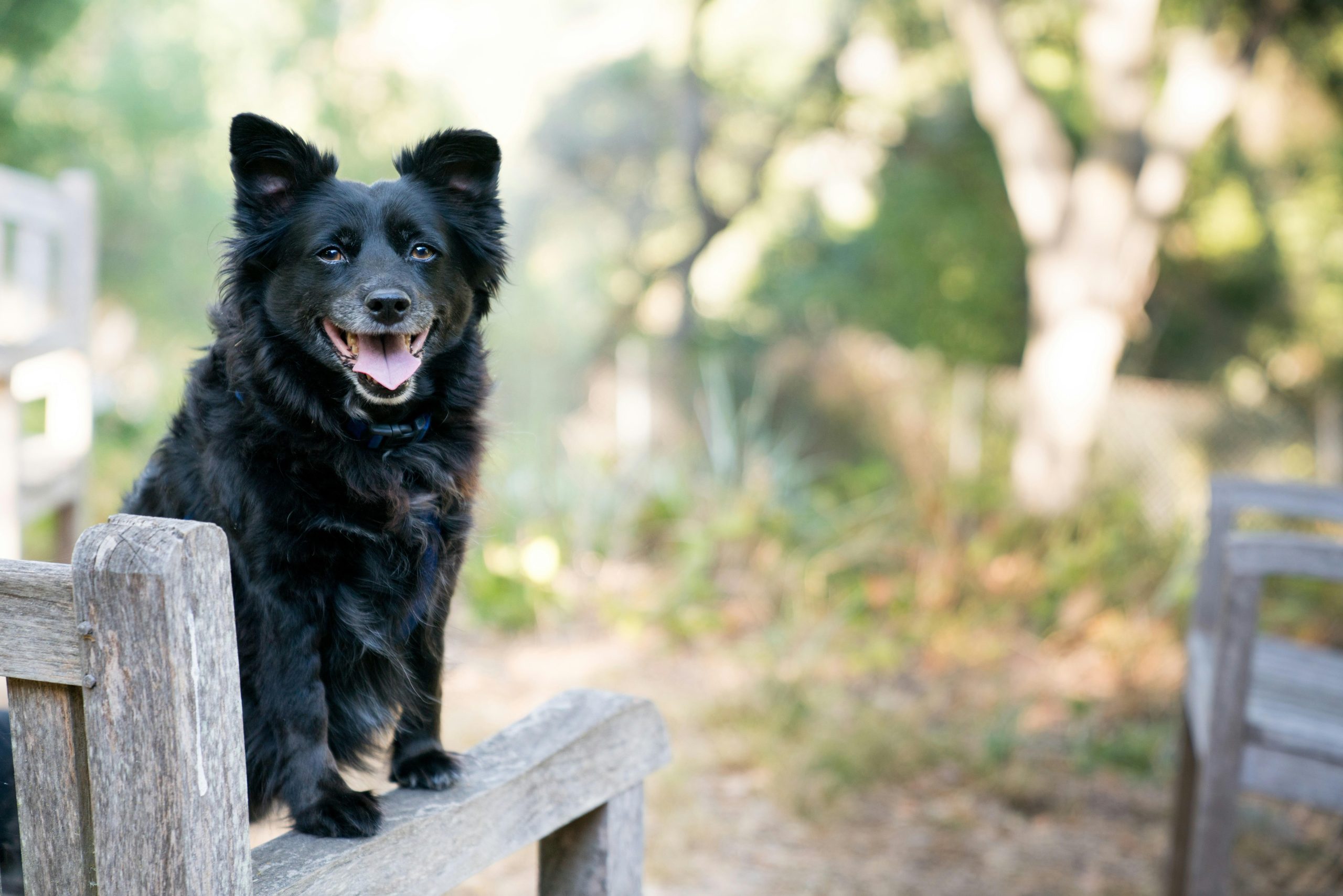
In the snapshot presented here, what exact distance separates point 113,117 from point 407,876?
1441 centimetres

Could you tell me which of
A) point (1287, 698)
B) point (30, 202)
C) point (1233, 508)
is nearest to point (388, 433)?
point (1287, 698)

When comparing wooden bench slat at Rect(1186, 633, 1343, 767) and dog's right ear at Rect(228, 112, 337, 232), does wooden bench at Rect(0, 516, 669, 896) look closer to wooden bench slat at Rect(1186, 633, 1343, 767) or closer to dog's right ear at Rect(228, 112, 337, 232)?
dog's right ear at Rect(228, 112, 337, 232)

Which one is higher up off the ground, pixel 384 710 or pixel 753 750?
pixel 384 710

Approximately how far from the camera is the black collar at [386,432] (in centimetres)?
145

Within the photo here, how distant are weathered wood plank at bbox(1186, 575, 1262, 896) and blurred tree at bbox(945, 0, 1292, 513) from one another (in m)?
3.77

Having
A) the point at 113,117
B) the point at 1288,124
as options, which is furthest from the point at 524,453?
the point at 113,117

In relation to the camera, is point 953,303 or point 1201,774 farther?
point 953,303

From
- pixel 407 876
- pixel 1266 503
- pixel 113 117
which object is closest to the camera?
pixel 407 876

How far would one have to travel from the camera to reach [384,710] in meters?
1.52

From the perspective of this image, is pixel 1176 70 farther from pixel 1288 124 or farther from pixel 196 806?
pixel 196 806

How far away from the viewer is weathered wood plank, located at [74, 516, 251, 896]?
2.81ft

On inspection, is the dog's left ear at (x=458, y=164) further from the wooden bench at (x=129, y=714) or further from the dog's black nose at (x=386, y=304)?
the wooden bench at (x=129, y=714)

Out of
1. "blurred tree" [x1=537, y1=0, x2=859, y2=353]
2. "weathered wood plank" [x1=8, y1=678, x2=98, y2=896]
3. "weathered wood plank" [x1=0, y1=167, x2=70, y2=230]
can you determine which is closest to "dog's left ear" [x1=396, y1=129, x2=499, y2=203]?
"weathered wood plank" [x1=8, y1=678, x2=98, y2=896]

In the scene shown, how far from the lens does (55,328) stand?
3.57 meters
